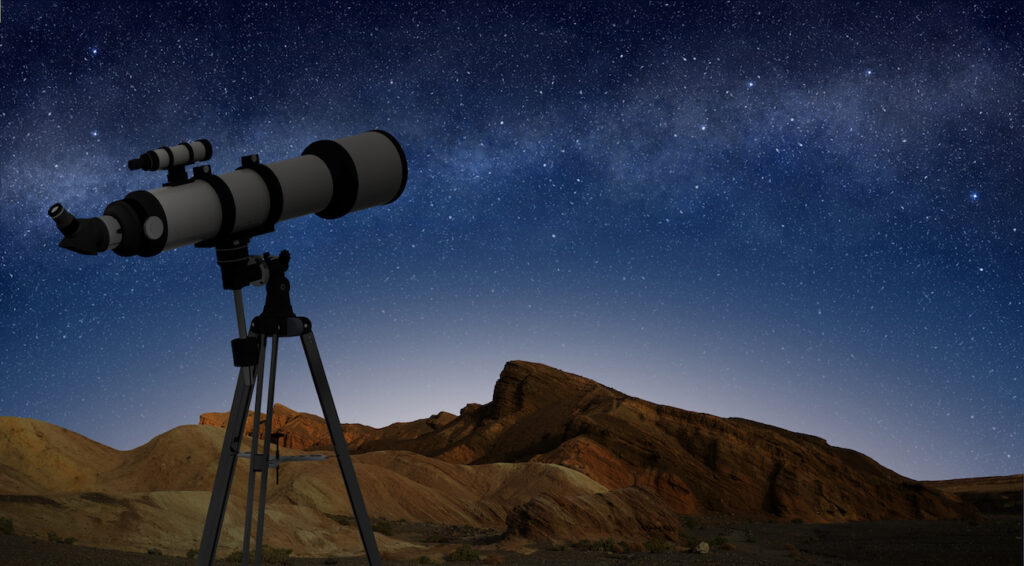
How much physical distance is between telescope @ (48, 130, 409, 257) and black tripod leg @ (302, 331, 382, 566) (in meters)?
0.87

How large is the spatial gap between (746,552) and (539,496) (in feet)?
20.3

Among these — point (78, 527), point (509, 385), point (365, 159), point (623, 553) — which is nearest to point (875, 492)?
point (509, 385)

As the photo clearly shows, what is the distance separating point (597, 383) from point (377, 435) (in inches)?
1053

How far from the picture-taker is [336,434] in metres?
5.17

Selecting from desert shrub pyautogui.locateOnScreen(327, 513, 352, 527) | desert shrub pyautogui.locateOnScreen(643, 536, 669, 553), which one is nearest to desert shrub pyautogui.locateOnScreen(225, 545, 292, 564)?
desert shrub pyautogui.locateOnScreen(643, 536, 669, 553)

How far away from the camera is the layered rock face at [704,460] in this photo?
50844 millimetres

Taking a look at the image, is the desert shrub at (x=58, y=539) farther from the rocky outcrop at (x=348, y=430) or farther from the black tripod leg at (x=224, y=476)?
the rocky outcrop at (x=348, y=430)

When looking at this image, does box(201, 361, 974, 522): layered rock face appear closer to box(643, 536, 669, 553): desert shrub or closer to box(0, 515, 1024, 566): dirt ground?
box(0, 515, 1024, 566): dirt ground

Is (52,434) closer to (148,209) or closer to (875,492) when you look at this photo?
(148,209)

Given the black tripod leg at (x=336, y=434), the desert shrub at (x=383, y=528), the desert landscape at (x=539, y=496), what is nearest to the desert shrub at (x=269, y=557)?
the desert landscape at (x=539, y=496)

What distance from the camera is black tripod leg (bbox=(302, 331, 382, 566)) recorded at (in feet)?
17.0

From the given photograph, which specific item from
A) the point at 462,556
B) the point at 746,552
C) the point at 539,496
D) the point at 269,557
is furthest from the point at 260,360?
the point at 746,552

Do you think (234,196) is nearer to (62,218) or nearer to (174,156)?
(174,156)

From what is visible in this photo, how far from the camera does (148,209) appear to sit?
471cm
